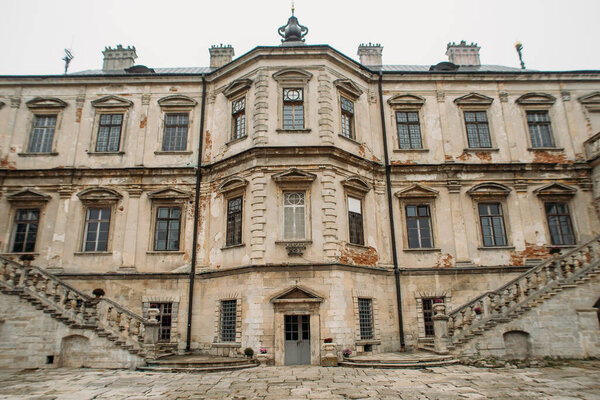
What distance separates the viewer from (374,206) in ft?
58.6

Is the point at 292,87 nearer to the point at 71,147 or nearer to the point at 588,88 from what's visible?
the point at 71,147

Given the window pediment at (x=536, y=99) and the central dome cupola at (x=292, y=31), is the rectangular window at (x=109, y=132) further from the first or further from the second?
the window pediment at (x=536, y=99)

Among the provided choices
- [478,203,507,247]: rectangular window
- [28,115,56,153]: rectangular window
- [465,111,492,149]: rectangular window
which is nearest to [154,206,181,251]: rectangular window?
[28,115,56,153]: rectangular window

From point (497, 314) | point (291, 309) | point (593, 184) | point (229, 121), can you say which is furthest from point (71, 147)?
point (593, 184)

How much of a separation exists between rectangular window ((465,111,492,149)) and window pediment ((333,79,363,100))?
5.19 m

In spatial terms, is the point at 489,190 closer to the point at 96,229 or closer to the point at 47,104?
the point at 96,229

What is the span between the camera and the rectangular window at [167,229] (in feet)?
59.5

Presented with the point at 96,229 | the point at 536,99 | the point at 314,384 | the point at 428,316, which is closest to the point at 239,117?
the point at 96,229

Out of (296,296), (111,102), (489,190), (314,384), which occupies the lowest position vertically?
(314,384)

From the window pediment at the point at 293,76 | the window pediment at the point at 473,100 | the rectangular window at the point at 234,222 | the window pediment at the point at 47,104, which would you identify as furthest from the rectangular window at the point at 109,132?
the window pediment at the point at 473,100

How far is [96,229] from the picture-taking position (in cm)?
1844

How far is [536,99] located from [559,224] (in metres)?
5.84

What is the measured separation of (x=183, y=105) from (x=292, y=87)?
17.3 ft

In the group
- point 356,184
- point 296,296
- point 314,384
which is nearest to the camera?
point 314,384
